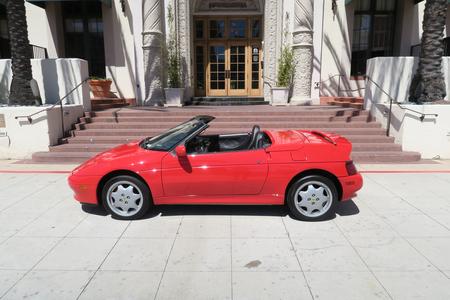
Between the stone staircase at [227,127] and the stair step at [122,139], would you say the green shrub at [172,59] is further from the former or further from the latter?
the stair step at [122,139]

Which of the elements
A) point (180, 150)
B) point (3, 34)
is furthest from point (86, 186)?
point (3, 34)

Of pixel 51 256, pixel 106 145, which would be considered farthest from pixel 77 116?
pixel 51 256

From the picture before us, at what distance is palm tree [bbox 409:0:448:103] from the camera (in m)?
8.64

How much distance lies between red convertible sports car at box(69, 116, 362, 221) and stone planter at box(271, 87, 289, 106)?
353 inches

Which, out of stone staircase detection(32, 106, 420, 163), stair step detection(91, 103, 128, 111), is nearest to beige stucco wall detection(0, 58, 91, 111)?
stone staircase detection(32, 106, 420, 163)

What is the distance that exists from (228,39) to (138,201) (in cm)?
1177

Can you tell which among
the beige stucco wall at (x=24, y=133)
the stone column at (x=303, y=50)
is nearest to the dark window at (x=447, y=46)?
the stone column at (x=303, y=50)

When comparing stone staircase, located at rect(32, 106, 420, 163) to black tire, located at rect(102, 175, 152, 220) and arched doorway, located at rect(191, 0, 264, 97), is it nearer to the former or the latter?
black tire, located at rect(102, 175, 152, 220)

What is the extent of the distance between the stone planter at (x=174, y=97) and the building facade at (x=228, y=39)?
2.64 feet

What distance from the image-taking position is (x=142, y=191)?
4.63 metres

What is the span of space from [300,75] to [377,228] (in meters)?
10.3

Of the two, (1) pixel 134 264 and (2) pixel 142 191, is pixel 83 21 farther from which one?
(1) pixel 134 264

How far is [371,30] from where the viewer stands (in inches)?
579

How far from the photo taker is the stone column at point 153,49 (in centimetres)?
1348
